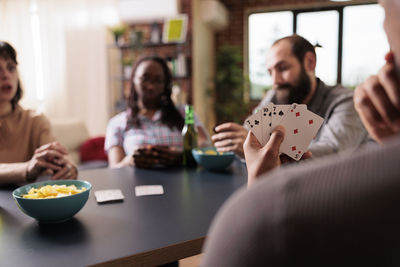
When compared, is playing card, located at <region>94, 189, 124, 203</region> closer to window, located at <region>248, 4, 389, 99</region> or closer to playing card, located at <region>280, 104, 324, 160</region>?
playing card, located at <region>280, 104, 324, 160</region>

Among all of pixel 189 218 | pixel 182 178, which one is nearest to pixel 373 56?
pixel 182 178

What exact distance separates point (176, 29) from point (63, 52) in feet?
4.87

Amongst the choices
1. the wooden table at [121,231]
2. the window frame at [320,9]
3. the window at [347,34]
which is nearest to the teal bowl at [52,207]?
the wooden table at [121,231]

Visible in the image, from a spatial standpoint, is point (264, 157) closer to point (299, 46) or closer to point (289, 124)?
point (289, 124)

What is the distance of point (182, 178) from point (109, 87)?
4066 mm

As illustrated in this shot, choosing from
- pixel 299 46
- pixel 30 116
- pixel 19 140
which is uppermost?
pixel 299 46

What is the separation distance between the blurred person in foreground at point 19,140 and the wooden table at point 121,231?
4.1 inches

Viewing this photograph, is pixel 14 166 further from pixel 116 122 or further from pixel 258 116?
pixel 258 116

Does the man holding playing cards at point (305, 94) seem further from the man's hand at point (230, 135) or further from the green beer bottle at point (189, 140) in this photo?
the green beer bottle at point (189, 140)

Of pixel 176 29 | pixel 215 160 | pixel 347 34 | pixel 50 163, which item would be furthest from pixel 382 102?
pixel 347 34

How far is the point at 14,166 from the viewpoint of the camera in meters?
1.35

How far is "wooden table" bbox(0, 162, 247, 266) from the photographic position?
28.8 inches

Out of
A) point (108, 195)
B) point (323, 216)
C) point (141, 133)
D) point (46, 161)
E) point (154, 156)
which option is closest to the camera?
point (323, 216)

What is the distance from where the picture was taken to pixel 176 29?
457 cm
